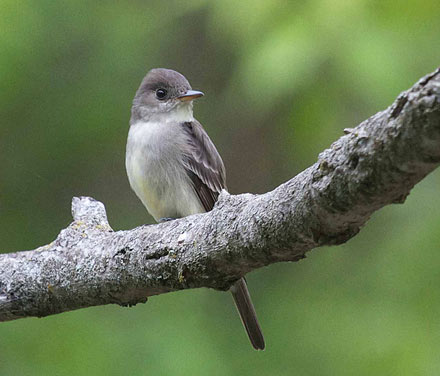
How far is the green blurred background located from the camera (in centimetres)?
369

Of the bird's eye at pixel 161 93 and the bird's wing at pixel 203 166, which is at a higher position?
the bird's eye at pixel 161 93

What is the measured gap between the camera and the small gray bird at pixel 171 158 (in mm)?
4672

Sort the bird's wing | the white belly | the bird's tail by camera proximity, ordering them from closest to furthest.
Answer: the bird's tail < the white belly < the bird's wing

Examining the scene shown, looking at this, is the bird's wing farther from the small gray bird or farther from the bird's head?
the bird's head

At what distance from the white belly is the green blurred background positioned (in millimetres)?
577

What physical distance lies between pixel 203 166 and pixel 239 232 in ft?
7.78

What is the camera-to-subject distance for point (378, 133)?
1.90m

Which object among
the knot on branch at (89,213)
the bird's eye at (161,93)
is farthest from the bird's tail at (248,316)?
the bird's eye at (161,93)

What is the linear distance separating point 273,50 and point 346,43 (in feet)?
1.17

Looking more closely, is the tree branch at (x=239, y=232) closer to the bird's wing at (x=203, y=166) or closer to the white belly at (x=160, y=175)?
the white belly at (x=160, y=175)

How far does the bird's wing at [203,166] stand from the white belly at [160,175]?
0.04m

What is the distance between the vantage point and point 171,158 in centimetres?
478

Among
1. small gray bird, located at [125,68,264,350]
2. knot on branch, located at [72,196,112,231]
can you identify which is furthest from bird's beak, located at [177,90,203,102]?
knot on branch, located at [72,196,112,231]

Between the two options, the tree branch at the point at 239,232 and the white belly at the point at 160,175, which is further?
the white belly at the point at 160,175
